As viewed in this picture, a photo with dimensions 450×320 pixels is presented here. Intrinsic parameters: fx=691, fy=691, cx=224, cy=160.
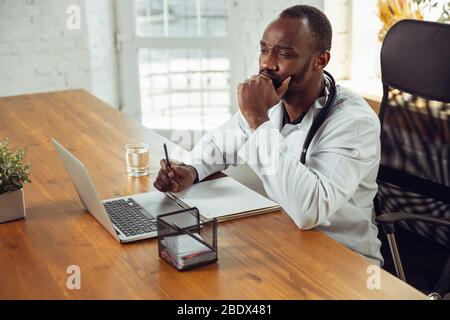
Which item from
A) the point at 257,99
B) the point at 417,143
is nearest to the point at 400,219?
the point at 417,143

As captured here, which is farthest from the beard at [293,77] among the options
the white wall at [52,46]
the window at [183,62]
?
the white wall at [52,46]

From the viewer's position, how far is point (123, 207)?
5.93ft

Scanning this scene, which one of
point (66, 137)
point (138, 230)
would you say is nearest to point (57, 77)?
point (66, 137)

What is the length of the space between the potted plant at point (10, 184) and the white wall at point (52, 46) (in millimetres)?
2349

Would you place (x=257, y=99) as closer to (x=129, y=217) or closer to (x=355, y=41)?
(x=129, y=217)

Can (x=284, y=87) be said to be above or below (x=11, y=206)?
above

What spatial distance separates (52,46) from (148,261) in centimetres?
279

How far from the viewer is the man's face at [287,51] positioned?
1.83 metres

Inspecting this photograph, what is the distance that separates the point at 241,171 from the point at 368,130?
2141 mm

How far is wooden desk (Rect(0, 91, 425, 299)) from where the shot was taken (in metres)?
1.36

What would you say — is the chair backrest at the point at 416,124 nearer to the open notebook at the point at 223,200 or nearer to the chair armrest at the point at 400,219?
the chair armrest at the point at 400,219

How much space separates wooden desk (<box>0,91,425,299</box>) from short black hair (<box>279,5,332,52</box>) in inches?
18.8

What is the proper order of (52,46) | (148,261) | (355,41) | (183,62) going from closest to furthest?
(148,261), (355,41), (52,46), (183,62)

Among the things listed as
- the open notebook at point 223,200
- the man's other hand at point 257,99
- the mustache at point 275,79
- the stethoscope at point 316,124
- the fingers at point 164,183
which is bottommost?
the open notebook at point 223,200
